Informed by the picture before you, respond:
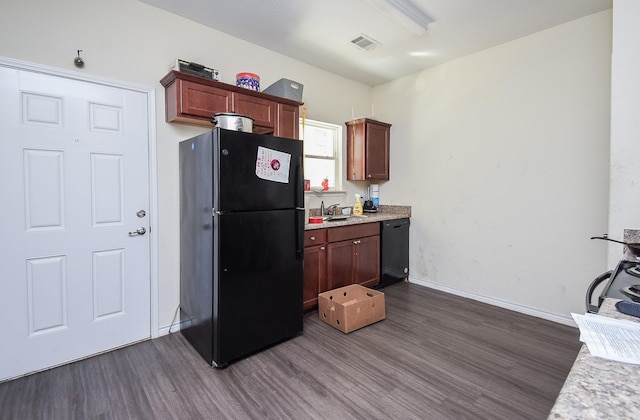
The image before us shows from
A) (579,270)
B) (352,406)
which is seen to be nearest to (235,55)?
(352,406)

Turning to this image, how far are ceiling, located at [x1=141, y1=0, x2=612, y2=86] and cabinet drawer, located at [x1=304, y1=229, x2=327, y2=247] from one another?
6.28 feet

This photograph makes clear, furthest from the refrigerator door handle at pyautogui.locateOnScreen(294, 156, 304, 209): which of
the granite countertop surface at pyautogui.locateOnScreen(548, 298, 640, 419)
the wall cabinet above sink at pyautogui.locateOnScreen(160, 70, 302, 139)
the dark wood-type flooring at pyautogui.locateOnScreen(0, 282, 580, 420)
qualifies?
the granite countertop surface at pyautogui.locateOnScreen(548, 298, 640, 419)

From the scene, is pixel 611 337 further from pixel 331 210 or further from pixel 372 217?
pixel 331 210

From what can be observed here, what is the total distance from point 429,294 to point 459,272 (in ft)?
1.44

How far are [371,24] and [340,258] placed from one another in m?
2.29

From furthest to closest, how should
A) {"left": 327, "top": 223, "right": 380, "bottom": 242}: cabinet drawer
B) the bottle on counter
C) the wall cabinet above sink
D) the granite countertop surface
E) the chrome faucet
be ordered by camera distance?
1. the bottle on counter
2. the chrome faucet
3. {"left": 327, "top": 223, "right": 380, "bottom": 242}: cabinet drawer
4. the wall cabinet above sink
5. the granite countertop surface

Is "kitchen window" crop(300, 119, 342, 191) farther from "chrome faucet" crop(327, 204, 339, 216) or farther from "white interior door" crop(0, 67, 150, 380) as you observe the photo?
"white interior door" crop(0, 67, 150, 380)

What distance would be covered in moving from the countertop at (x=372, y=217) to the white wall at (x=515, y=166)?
0.16 m

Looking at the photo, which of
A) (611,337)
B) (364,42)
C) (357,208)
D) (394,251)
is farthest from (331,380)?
(364,42)

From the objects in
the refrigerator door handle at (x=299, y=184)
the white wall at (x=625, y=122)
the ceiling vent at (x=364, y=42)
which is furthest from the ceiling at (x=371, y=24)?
the refrigerator door handle at (x=299, y=184)

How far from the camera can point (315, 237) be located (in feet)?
9.96

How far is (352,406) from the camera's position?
178 centimetres

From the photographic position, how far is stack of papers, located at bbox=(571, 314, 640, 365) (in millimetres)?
737

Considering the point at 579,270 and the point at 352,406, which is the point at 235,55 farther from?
the point at 579,270
